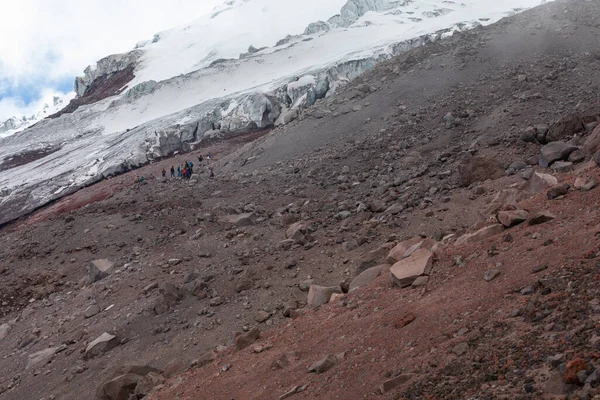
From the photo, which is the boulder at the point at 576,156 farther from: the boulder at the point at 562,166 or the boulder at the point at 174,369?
the boulder at the point at 174,369

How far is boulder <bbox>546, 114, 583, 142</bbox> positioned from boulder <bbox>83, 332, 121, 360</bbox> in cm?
1058

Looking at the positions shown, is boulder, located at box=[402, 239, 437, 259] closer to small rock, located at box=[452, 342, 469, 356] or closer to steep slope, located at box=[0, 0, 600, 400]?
steep slope, located at box=[0, 0, 600, 400]

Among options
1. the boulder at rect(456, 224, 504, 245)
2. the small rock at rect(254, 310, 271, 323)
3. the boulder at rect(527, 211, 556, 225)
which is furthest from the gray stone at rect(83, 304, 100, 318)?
the boulder at rect(527, 211, 556, 225)

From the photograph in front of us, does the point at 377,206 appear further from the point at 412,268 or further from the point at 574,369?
the point at 574,369

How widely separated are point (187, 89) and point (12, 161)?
17.3m

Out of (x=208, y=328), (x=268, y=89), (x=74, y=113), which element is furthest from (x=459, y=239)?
(x=74, y=113)

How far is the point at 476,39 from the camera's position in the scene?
23.8 metres

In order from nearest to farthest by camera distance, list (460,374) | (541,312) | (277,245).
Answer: (460,374)
(541,312)
(277,245)

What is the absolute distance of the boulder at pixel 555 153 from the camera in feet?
32.3

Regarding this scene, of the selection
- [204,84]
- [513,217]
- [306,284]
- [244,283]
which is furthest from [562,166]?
[204,84]

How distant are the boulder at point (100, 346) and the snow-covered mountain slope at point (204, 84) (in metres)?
20.1

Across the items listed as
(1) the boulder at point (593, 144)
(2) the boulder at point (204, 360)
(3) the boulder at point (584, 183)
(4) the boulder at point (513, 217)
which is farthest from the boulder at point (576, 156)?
(2) the boulder at point (204, 360)

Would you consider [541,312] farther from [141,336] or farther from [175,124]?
[175,124]

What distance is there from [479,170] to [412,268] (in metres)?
5.51
